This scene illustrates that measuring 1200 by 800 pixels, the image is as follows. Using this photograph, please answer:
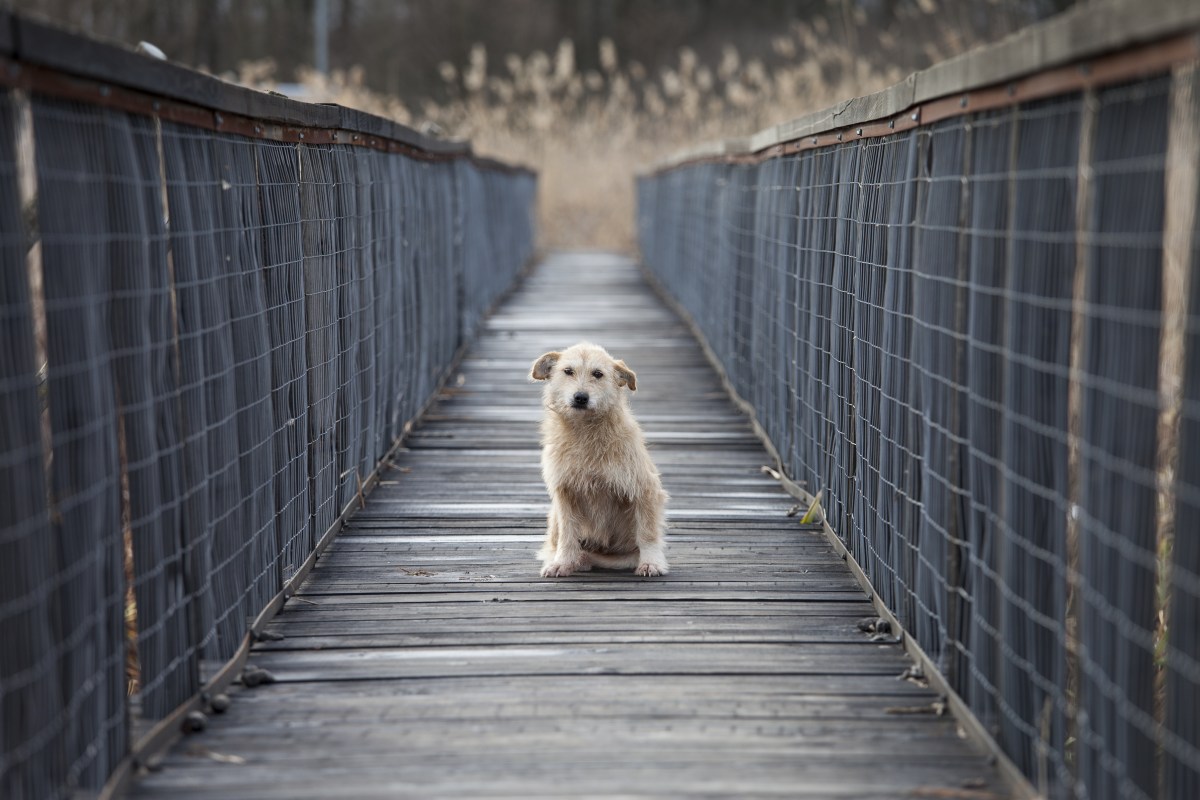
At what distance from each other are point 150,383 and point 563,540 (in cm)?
218

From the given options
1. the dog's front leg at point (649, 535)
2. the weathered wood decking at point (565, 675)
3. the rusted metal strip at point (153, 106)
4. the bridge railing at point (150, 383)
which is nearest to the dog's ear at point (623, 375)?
the dog's front leg at point (649, 535)

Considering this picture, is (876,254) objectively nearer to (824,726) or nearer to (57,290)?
(824,726)

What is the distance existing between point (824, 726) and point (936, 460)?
849 millimetres

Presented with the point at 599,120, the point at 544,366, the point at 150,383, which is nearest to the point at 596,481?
the point at 544,366

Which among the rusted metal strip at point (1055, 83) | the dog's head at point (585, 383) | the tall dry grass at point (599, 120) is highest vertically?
the tall dry grass at point (599, 120)

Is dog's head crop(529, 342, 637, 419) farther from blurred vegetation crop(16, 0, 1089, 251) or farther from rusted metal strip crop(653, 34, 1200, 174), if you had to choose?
blurred vegetation crop(16, 0, 1089, 251)

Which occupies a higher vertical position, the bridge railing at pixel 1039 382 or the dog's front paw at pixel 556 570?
the bridge railing at pixel 1039 382

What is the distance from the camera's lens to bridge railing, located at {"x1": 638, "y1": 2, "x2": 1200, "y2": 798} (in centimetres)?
247

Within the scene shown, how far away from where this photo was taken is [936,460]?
386cm

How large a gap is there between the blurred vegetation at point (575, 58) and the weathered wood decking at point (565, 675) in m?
2.08

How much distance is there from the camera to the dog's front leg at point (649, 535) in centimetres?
522

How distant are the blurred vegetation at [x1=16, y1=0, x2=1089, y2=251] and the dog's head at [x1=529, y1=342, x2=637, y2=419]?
106 inches

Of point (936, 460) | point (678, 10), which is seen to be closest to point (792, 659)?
point (936, 460)

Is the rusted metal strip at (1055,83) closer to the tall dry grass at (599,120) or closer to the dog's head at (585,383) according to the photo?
the dog's head at (585,383)
